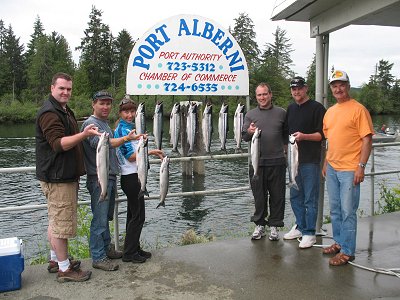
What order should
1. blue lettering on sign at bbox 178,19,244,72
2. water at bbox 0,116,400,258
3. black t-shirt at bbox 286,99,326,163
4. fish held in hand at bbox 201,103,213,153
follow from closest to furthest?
fish held in hand at bbox 201,103,213,153 → black t-shirt at bbox 286,99,326,163 → blue lettering on sign at bbox 178,19,244,72 → water at bbox 0,116,400,258

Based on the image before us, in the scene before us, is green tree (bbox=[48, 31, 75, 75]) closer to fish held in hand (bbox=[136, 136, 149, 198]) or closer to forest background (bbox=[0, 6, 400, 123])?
forest background (bbox=[0, 6, 400, 123])

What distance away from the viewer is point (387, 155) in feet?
87.8

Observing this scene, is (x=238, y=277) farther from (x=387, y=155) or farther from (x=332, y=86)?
(x=387, y=155)

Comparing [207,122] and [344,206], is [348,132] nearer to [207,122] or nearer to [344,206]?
A: [344,206]

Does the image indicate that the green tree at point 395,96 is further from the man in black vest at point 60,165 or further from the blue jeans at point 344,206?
the man in black vest at point 60,165

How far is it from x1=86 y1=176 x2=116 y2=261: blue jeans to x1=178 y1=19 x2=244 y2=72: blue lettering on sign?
2311 millimetres

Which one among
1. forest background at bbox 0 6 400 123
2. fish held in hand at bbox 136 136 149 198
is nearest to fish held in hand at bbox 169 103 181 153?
fish held in hand at bbox 136 136 149 198

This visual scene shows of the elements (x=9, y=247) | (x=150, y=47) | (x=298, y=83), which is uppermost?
(x=150, y=47)

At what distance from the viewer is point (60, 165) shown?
4.22 m

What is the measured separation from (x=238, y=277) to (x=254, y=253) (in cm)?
77

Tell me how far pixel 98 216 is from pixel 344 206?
9.03ft

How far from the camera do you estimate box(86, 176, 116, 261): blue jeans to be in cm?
463

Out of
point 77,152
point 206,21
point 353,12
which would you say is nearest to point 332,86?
point 353,12

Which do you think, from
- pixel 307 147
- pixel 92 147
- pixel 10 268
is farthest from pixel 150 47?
pixel 10 268
